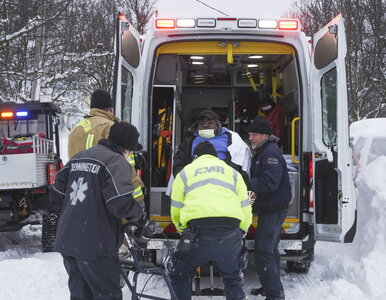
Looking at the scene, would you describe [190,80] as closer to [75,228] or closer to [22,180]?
[22,180]

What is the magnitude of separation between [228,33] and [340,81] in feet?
4.13

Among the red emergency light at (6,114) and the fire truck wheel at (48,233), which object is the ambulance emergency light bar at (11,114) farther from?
the fire truck wheel at (48,233)

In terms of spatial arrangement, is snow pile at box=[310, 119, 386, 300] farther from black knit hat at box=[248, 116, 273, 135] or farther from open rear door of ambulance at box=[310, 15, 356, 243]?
black knit hat at box=[248, 116, 273, 135]

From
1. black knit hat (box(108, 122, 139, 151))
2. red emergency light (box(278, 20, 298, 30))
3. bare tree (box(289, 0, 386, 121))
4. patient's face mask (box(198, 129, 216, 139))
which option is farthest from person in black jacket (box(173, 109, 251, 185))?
bare tree (box(289, 0, 386, 121))

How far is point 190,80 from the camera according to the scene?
318 inches

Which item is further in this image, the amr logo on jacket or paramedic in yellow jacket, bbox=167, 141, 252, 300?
paramedic in yellow jacket, bbox=167, 141, 252, 300

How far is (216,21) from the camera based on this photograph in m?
4.88

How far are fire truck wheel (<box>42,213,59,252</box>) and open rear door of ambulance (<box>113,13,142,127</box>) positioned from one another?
2.65 metres

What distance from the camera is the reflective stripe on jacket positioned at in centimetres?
353

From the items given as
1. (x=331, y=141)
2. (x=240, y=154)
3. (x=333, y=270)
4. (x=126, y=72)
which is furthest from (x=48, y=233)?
(x=331, y=141)

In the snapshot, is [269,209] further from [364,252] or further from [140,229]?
→ [364,252]

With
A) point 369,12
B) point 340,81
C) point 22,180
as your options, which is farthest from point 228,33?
point 369,12

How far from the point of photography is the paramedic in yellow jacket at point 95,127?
175 inches

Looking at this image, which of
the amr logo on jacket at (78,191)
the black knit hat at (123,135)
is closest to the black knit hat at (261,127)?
the black knit hat at (123,135)
